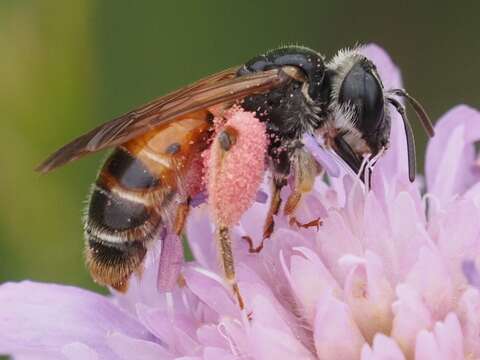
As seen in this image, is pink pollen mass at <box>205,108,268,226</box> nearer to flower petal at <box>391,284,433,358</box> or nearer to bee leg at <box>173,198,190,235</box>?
bee leg at <box>173,198,190,235</box>

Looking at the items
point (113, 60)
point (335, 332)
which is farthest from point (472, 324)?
point (113, 60)

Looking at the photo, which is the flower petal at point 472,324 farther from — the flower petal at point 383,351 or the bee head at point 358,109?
the bee head at point 358,109

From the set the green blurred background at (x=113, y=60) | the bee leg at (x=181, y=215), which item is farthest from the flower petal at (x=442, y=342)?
the green blurred background at (x=113, y=60)

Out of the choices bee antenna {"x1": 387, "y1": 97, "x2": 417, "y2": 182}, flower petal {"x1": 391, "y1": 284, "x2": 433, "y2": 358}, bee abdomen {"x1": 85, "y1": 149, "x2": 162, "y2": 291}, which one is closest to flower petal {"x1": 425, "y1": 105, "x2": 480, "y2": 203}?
bee antenna {"x1": 387, "y1": 97, "x2": 417, "y2": 182}

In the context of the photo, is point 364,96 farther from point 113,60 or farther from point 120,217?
point 113,60

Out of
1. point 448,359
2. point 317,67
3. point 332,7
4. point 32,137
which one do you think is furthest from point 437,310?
point 332,7
